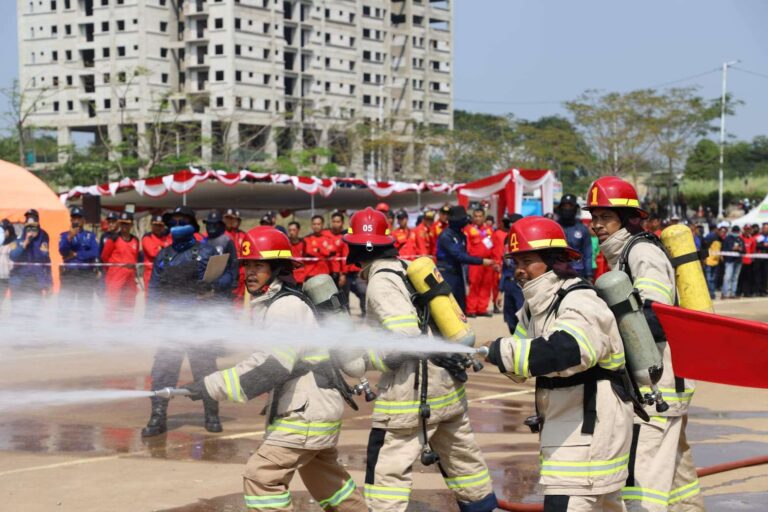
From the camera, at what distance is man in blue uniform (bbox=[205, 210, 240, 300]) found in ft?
29.0

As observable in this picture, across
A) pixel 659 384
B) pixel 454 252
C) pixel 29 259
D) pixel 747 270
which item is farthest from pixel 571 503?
pixel 747 270

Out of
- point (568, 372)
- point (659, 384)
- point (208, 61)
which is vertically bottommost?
point (659, 384)

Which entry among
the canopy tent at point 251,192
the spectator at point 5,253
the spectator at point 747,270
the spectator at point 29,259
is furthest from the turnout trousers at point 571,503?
the spectator at point 747,270

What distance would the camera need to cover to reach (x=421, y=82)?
10188cm

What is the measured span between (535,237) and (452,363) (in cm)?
92

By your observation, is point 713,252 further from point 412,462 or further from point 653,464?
point 412,462

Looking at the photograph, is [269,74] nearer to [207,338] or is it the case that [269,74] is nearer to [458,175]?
[458,175]

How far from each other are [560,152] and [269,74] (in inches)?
1297

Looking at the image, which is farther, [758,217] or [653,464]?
[758,217]

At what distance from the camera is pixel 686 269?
208 inches

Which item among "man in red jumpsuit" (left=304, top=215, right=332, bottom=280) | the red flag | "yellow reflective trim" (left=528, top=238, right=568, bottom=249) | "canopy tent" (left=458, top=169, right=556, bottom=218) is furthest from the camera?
"canopy tent" (left=458, top=169, right=556, bottom=218)

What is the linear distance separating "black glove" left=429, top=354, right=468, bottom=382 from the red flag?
0.95m

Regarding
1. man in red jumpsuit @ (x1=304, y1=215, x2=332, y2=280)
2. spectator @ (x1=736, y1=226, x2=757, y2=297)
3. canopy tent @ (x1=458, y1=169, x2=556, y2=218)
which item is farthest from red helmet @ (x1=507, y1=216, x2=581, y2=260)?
spectator @ (x1=736, y1=226, x2=757, y2=297)

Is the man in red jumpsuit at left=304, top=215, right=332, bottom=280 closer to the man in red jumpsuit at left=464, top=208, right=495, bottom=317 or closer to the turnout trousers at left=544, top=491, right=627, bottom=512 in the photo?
the man in red jumpsuit at left=464, top=208, right=495, bottom=317
